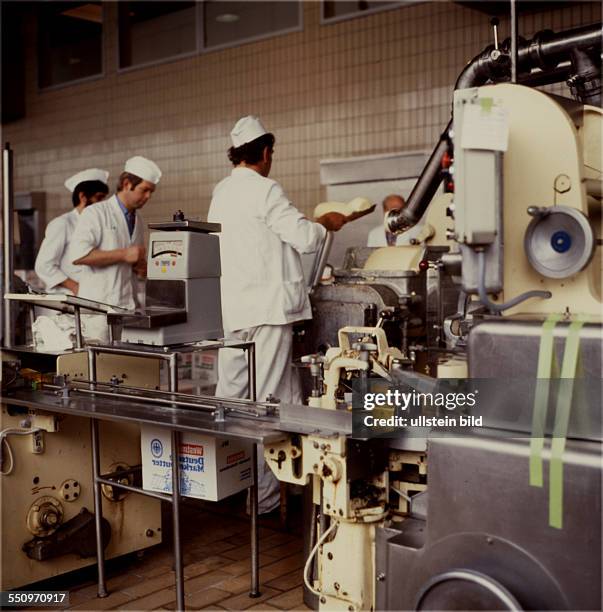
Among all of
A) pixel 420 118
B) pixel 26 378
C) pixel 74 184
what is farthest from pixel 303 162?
pixel 26 378

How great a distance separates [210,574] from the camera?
304 centimetres

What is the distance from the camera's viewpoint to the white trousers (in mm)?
3541

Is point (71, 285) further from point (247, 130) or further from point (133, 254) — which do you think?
point (247, 130)

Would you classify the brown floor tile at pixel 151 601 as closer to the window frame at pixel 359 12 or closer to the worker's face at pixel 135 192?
the worker's face at pixel 135 192

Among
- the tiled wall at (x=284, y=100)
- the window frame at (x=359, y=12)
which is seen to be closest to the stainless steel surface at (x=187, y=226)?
the tiled wall at (x=284, y=100)

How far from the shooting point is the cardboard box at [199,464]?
2594mm

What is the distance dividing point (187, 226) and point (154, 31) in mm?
5161

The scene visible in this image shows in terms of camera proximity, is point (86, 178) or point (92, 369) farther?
point (86, 178)

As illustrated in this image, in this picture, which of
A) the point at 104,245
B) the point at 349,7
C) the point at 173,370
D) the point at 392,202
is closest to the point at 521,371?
the point at 173,370

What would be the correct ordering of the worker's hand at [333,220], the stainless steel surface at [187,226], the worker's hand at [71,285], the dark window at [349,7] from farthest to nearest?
1. the dark window at [349,7]
2. the worker's hand at [71,285]
3. the worker's hand at [333,220]
4. the stainless steel surface at [187,226]

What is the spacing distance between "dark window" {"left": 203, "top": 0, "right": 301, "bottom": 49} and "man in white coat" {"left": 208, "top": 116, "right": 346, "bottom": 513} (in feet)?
9.47

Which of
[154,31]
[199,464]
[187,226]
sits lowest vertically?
[199,464]

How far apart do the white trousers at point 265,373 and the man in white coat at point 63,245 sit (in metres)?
1.37

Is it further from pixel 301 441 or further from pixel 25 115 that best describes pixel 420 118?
pixel 25 115
